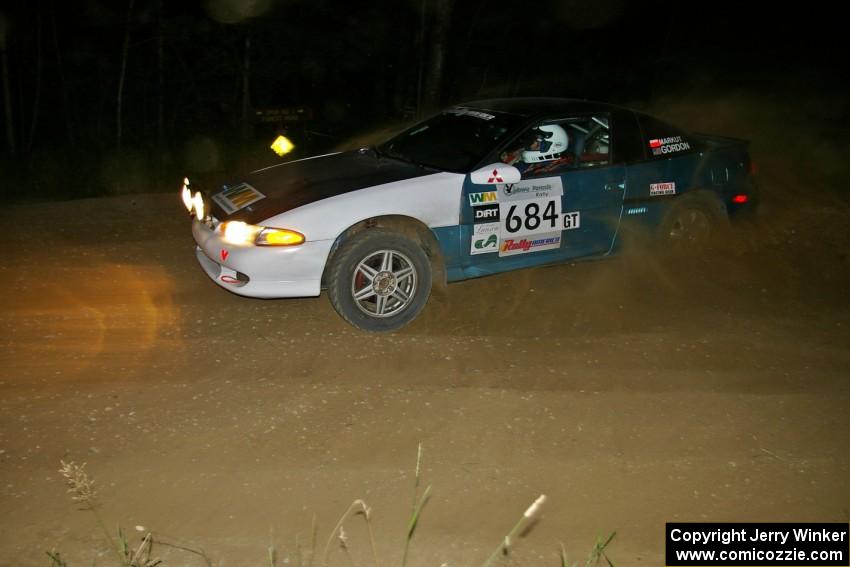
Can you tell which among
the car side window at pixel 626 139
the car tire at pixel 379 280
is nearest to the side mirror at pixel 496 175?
the car tire at pixel 379 280

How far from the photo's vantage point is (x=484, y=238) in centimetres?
596

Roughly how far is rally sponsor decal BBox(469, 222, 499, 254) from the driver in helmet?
1.65ft

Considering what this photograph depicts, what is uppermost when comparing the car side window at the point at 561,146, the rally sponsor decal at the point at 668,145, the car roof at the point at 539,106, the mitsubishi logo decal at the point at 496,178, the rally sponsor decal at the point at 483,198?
the car roof at the point at 539,106

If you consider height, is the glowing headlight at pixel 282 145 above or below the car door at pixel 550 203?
above

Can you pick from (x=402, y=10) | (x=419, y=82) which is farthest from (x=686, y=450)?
(x=402, y=10)

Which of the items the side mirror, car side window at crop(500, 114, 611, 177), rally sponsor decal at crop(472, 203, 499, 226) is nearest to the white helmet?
car side window at crop(500, 114, 611, 177)

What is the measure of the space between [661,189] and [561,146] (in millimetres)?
1032

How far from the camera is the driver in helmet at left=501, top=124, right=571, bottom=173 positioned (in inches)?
241

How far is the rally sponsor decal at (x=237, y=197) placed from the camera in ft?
19.2

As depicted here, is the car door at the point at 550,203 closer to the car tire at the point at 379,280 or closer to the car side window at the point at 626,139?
the car side window at the point at 626,139

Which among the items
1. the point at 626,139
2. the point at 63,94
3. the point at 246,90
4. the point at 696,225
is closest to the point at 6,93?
the point at 63,94

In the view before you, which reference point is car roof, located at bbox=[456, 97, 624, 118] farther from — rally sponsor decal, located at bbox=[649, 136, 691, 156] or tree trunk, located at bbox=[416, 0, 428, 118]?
tree trunk, located at bbox=[416, 0, 428, 118]

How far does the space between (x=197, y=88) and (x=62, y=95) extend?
8.50 ft

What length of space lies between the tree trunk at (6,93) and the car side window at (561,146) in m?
11.2
